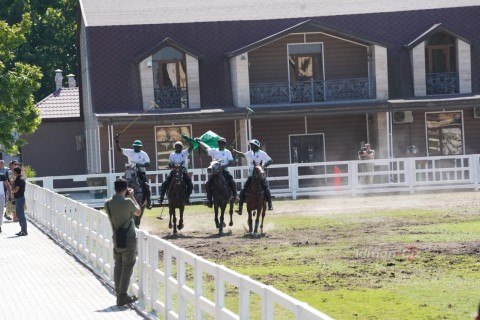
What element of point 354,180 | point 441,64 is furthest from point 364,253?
point 441,64

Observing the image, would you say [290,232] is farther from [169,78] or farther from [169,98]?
[169,78]

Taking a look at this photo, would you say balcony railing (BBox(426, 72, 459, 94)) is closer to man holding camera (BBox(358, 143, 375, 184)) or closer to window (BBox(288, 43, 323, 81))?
window (BBox(288, 43, 323, 81))

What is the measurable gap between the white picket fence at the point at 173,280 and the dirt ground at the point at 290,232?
220cm

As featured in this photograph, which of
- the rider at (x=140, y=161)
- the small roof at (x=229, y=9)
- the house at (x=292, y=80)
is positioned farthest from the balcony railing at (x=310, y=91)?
the rider at (x=140, y=161)

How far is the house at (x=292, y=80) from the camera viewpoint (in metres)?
48.8

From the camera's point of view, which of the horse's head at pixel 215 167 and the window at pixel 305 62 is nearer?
the horse's head at pixel 215 167

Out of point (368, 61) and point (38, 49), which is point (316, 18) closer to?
point (368, 61)

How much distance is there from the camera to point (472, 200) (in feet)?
124

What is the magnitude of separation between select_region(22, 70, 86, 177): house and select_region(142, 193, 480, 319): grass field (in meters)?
19.8

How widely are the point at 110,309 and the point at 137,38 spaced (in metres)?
33.2

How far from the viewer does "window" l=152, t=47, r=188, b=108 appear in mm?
49219

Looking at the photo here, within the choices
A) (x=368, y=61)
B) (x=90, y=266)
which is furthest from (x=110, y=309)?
(x=368, y=61)

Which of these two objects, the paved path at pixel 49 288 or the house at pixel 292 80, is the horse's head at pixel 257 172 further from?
the house at pixel 292 80

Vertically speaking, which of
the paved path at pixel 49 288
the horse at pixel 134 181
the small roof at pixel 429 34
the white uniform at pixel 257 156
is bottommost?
the paved path at pixel 49 288
